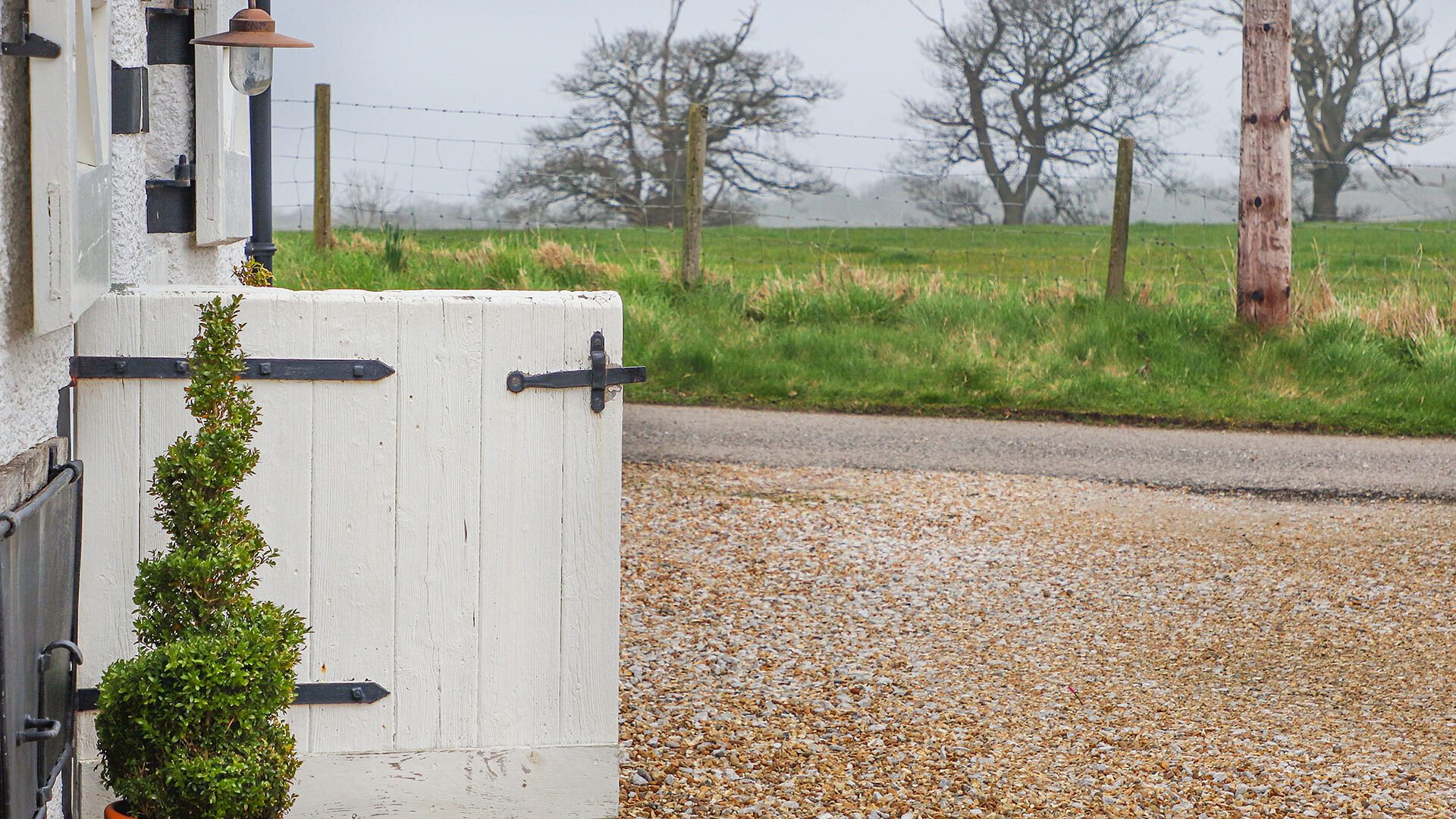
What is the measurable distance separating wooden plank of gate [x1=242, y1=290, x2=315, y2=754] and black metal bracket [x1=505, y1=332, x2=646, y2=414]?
1.52ft

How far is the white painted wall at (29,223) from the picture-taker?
228cm

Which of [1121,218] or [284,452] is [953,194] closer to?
[1121,218]

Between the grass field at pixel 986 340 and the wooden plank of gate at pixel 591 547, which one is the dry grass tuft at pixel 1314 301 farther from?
the wooden plank of gate at pixel 591 547

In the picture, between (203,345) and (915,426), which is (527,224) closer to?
(915,426)

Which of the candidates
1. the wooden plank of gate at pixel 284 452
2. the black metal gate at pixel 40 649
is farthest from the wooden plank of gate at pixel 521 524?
the black metal gate at pixel 40 649

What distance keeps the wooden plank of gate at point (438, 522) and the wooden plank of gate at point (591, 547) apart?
213mm

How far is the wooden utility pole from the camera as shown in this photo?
10.2 meters

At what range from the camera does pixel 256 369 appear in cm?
293

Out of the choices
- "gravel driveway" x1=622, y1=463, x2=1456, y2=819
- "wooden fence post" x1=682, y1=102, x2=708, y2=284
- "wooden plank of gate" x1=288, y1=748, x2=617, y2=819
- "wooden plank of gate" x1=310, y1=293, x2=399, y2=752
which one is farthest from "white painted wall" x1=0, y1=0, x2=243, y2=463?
"wooden fence post" x1=682, y1=102, x2=708, y2=284

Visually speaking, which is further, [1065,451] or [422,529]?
[1065,451]

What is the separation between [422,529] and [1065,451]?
5625 millimetres

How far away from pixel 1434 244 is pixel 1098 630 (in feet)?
62.5

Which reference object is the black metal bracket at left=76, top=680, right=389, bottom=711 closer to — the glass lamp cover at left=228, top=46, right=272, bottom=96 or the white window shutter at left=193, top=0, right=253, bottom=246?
the white window shutter at left=193, top=0, right=253, bottom=246

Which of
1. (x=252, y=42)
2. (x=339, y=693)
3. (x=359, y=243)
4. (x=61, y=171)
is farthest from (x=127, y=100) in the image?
(x=359, y=243)
